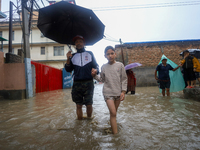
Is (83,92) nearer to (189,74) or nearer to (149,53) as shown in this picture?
(189,74)

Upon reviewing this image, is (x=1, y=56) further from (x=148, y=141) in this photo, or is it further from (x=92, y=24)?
(x=148, y=141)

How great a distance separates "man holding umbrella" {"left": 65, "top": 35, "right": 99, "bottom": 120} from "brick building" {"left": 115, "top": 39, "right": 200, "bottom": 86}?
1231 centimetres

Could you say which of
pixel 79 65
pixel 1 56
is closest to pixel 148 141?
pixel 79 65

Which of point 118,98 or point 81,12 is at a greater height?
point 81,12

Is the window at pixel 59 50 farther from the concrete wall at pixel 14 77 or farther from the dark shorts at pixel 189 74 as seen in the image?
the dark shorts at pixel 189 74

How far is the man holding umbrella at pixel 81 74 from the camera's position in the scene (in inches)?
110

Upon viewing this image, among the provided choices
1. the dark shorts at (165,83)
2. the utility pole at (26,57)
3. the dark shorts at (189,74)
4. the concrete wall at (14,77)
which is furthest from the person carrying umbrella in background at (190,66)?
the concrete wall at (14,77)

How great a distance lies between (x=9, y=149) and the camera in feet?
5.64

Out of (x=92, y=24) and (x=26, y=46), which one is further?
(x=26, y=46)

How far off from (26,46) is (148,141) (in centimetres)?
688

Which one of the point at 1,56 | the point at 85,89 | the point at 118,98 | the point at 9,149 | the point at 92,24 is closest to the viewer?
the point at 9,149

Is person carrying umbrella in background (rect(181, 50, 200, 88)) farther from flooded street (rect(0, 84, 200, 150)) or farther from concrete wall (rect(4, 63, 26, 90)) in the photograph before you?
concrete wall (rect(4, 63, 26, 90))

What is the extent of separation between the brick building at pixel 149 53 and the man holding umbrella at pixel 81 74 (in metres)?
12.3

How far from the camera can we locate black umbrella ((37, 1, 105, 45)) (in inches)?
111
